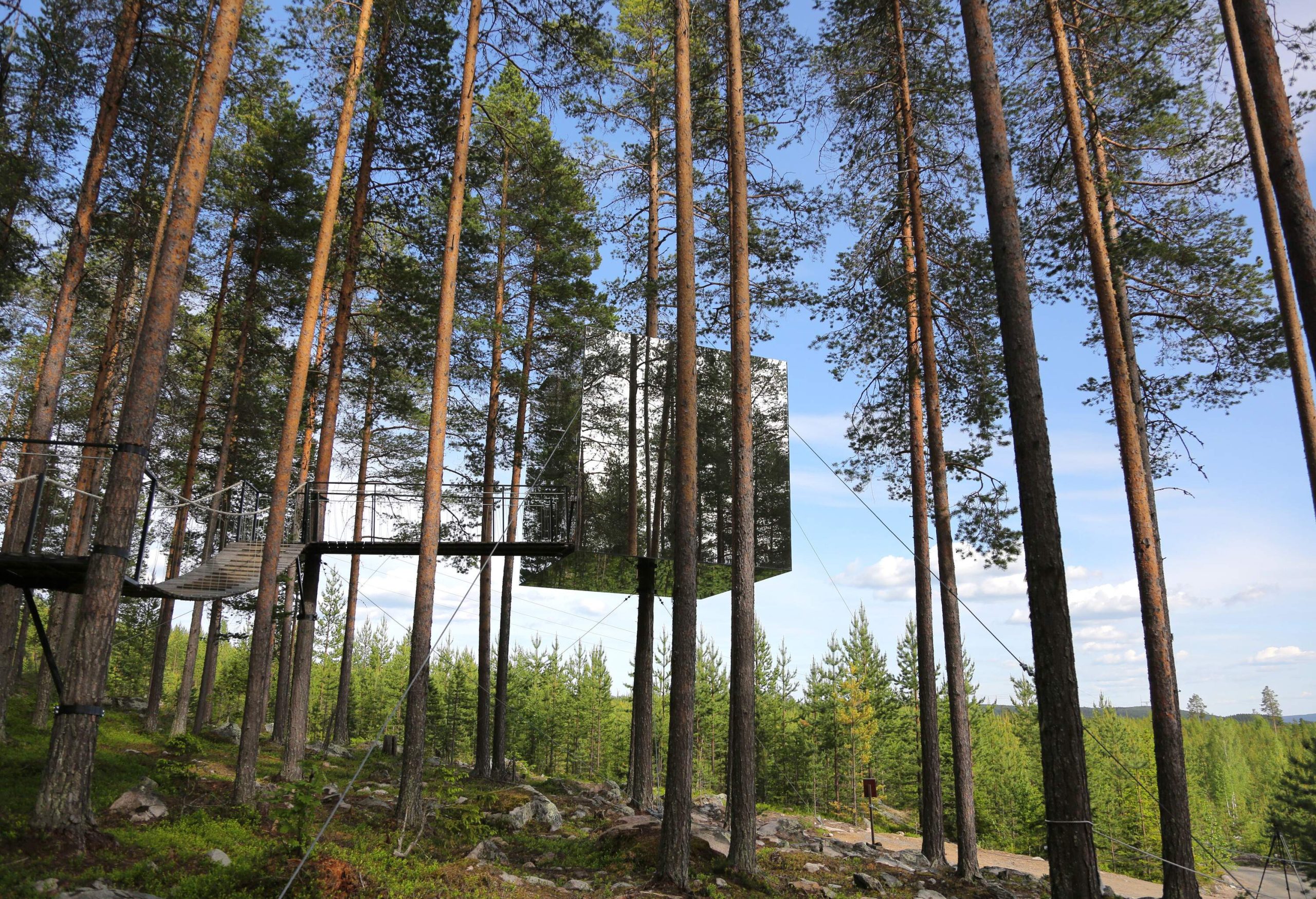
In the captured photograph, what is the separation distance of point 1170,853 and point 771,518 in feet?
22.8

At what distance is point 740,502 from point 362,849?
19.2ft

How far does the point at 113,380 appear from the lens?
586 inches

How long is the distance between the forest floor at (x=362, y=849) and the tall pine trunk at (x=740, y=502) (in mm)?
725

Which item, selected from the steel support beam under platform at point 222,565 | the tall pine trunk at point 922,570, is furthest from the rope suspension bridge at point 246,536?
the tall pine trunk at point 922,570

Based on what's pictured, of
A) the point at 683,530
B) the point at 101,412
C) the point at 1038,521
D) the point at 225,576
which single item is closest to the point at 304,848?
the point at 683,530

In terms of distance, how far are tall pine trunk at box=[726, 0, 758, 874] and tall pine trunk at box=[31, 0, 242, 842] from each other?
6.24m

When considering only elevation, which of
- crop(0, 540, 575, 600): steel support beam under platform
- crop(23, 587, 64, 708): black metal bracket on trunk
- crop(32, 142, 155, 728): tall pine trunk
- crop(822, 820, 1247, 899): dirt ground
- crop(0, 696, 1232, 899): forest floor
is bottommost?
crop(822, 820, 1247, 899): dirt ground

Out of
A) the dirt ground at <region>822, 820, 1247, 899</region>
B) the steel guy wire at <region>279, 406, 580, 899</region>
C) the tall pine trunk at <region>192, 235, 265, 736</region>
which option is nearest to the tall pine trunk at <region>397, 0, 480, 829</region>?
the steel guy wire at <region>279, 406, 580, 899</region>

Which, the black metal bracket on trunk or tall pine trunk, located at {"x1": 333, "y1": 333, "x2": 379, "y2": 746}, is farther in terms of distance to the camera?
tall pine trunk, located at {"x1": 333, "y1": 333, "x2": 379, "y2": 746}

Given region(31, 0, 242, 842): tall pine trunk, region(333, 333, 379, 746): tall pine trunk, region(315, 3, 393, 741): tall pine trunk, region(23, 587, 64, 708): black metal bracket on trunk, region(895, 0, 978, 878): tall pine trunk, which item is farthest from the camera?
region(333, 333, 379, 746): tall pine trunk

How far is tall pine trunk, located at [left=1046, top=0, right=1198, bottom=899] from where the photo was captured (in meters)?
8.66

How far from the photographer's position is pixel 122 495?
6676 millimetres

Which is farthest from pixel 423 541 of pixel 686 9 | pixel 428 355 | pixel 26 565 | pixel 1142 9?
pixel 1142 9

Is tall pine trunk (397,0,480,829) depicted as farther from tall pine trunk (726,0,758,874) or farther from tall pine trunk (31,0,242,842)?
tall pine trunk (726,0,758,874)
